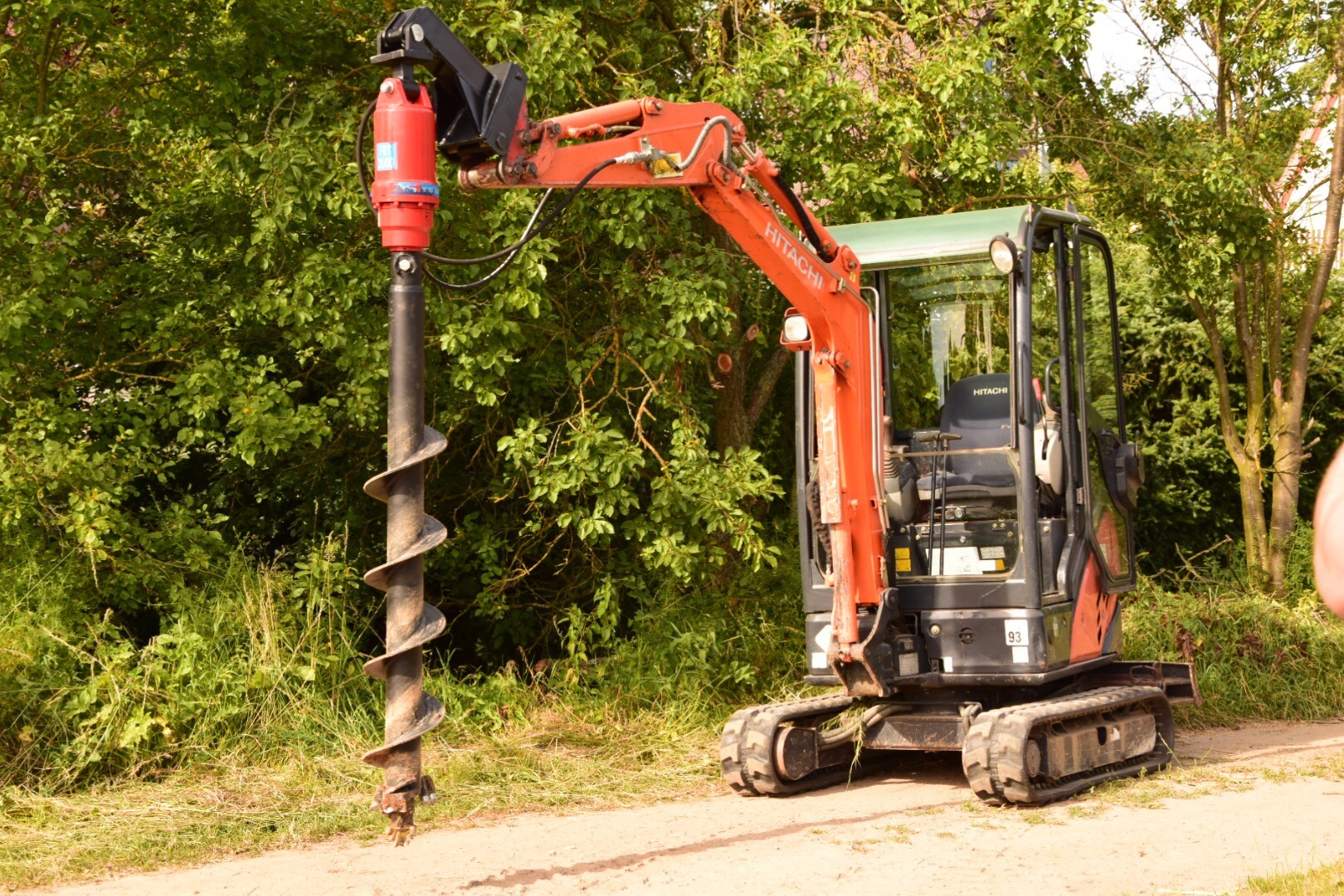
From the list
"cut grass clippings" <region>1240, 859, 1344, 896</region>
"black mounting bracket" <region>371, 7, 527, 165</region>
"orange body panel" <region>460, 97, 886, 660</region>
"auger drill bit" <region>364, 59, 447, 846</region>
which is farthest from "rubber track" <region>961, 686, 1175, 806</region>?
"black mounting bracket" <region>371, 7, 527, 165</region>

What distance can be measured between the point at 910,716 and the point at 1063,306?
2.44m

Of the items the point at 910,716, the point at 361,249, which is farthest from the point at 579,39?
the point at 910,716

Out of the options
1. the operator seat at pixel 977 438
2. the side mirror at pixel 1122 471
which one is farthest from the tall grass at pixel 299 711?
the side mirror at pixel 1122 471

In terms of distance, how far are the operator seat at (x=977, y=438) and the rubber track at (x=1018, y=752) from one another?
3.96ft

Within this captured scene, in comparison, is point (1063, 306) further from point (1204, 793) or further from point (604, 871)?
point (604, 871)

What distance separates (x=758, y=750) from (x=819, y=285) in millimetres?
2518

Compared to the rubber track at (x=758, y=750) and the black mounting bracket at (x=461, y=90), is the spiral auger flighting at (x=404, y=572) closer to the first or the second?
the black mounting bracket at (x=461, y=90)

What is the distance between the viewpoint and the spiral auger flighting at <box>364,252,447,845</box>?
19.1 ft

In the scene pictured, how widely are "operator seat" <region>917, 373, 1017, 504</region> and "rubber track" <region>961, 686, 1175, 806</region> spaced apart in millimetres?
1208

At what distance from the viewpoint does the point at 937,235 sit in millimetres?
8539

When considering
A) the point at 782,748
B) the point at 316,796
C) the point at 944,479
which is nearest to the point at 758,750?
the point at 782,748

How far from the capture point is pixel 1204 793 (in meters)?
8.08

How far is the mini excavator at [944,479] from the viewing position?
25.2 ft

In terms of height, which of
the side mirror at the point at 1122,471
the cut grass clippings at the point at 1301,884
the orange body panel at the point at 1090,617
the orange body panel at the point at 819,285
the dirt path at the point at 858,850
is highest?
the orange body panel at the point at 819,285
